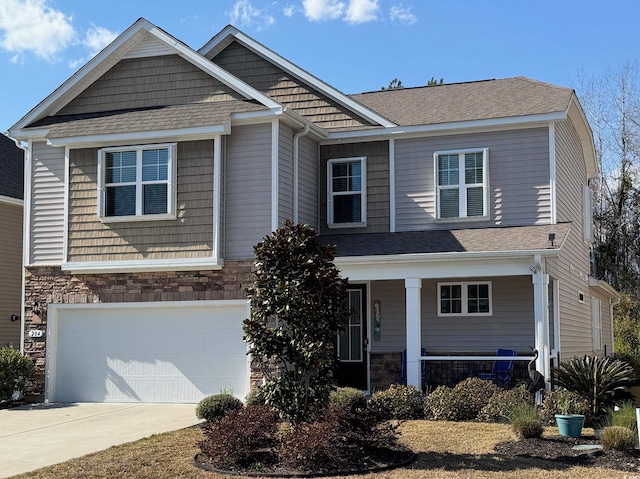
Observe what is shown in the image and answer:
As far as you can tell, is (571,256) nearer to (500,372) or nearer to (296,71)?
(500,372)

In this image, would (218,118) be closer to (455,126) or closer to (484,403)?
(455,126)

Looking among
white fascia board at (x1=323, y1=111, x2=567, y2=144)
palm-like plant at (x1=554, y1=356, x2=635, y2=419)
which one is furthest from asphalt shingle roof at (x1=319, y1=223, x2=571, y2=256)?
palm-like plant at (x1=554, y1=356, x2=635, y2=419)

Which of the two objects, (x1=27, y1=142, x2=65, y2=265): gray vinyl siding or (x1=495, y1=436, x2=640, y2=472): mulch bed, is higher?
(x1=27, y1=142, x2=65, y2=265): gray vinyl siding

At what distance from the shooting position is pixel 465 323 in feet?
57.5

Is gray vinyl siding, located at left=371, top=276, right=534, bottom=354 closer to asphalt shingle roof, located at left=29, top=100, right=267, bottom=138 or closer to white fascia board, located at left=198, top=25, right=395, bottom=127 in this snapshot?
white fascia board, located at left=198, top=25, right=395, bottom=127

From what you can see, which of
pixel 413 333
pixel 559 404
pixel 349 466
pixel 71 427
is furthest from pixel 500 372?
pixel 71 427

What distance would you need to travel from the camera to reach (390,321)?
58.9 feet

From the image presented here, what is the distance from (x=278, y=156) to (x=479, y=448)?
755 cm

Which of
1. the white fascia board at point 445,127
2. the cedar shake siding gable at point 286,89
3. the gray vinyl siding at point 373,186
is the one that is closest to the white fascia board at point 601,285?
the white fascia board at point 445,127

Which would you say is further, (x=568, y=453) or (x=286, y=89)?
(x=286, y=89)

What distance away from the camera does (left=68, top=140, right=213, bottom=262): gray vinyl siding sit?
1641 centimetres

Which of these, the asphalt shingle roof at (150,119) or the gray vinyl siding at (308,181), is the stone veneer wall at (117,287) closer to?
the gray vinyl siding at (308,181)

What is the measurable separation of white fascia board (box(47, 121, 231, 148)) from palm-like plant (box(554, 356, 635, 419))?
26.4 ft

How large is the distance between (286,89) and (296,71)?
50cm
